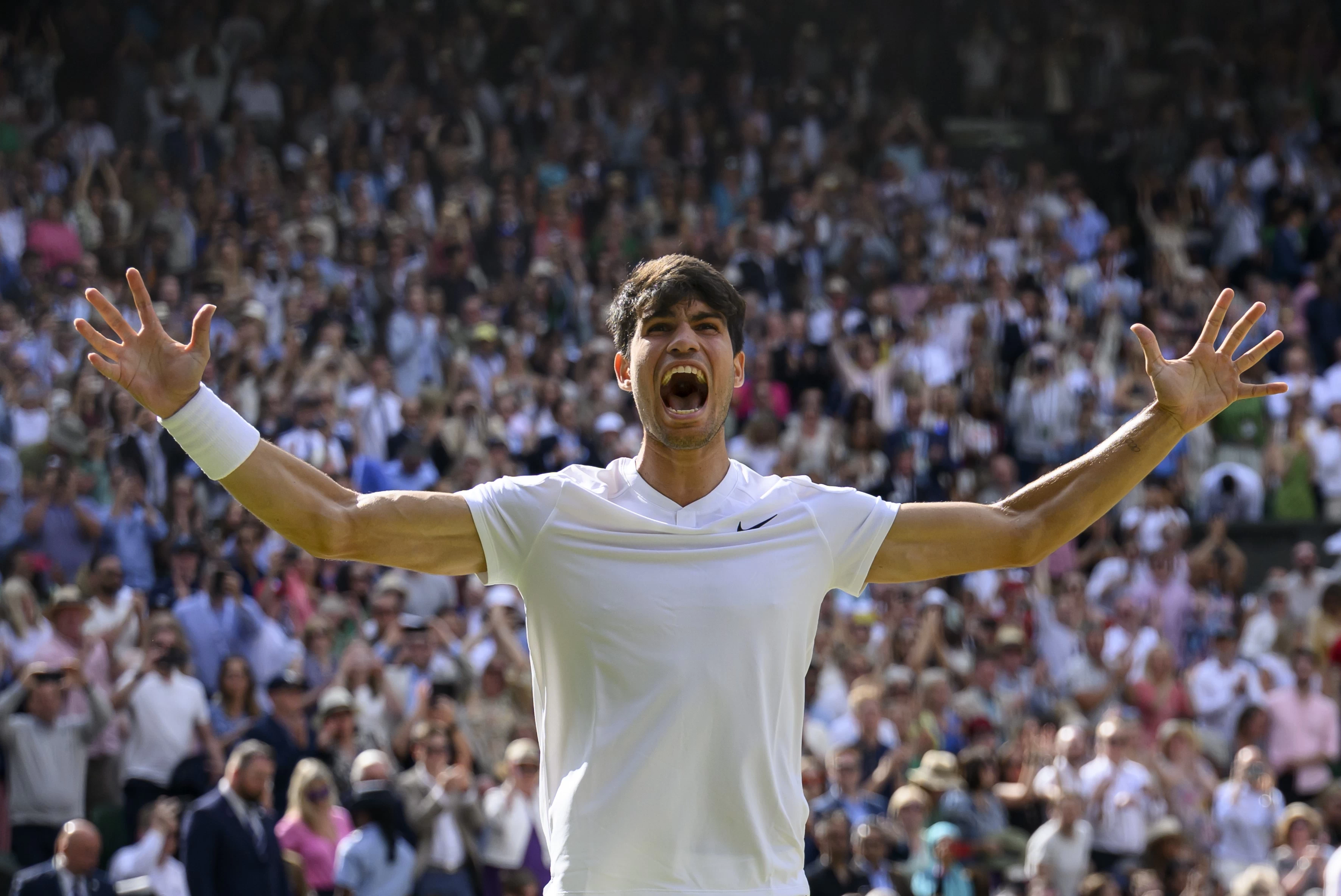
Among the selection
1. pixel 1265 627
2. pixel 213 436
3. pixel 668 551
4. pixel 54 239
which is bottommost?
pixel 1265 627

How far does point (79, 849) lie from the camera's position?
26.5ft

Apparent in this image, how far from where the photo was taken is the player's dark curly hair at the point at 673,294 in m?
3.42

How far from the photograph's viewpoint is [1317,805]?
11914 millimetres

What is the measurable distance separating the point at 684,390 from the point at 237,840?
5.45 m

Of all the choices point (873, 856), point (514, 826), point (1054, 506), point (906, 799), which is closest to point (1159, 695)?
point (906, 799)

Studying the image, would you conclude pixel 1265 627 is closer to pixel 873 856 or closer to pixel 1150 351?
pixel 873 856

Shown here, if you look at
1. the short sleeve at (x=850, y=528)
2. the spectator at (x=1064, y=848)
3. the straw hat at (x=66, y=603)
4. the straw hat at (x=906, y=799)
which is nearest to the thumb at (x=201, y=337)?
the short sleeve at (x=850, y=528)

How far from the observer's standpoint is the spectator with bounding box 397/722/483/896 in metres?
9.08

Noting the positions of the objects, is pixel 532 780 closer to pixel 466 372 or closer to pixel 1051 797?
pixel 1051 797

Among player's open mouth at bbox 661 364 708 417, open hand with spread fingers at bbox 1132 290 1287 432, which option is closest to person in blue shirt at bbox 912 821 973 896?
open hand with spread fingers at bbox 1132 290 1287 432

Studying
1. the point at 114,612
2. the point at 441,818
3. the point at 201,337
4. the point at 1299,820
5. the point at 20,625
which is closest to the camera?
the point at 201,337

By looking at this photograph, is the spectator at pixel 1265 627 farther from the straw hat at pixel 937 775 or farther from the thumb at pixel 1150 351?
the thumb at pixel 1150 351

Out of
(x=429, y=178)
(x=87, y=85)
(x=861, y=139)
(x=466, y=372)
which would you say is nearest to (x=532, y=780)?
(x=466, y=372)

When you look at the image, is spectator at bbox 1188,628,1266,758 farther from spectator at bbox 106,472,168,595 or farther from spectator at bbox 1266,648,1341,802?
spectator at bbox 106,472,168,595
